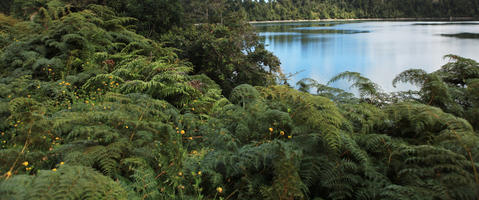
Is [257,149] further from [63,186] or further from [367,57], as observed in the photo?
[367,57]

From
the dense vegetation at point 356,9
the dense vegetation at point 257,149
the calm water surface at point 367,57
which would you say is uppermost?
the dense vegetation at point 356,9

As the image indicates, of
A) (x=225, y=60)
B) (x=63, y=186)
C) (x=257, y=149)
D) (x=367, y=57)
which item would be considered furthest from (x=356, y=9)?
(x=63, y=186)

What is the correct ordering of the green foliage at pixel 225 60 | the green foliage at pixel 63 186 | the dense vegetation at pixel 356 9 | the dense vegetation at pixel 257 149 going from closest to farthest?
the green foliage at pixel 63 186 < the dense vegetation at pixel 257 149 < the green foliage at pixel 225 60 < the dense vegetation at pixel 356 9

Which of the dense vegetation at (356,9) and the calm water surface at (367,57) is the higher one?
the dense vegetation at (356,9)

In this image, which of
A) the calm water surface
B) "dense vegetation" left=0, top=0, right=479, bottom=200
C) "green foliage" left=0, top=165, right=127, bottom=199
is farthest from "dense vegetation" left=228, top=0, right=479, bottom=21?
"green foliage" left=0, top=165, right=127, bottom=199

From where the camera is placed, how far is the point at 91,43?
542 cm

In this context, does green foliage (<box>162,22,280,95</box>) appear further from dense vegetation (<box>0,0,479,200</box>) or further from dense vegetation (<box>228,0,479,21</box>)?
dense vegetation (<box>228,0,479,21</box>)

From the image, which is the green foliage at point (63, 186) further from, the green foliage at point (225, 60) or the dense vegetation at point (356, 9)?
the dense vegetation at point (356, 9)

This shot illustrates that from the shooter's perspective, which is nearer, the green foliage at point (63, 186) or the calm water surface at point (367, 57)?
the green foliage at point (63, 186)

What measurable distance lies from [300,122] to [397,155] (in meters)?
0.70

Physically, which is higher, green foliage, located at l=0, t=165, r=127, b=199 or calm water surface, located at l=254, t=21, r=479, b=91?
green foliage, located at l=0, t=165, r=127, b=199

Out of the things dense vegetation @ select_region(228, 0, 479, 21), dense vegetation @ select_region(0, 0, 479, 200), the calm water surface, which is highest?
dense vegetation @ select_region(228, 0, 479, 21)

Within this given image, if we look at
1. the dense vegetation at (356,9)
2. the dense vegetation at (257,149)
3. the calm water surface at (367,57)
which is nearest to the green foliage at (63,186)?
the dense vegetation at (257,149)

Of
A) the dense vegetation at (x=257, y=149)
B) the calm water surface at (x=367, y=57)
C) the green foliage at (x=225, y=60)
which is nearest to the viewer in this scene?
the dense vegetation at (x=257, y=149)
